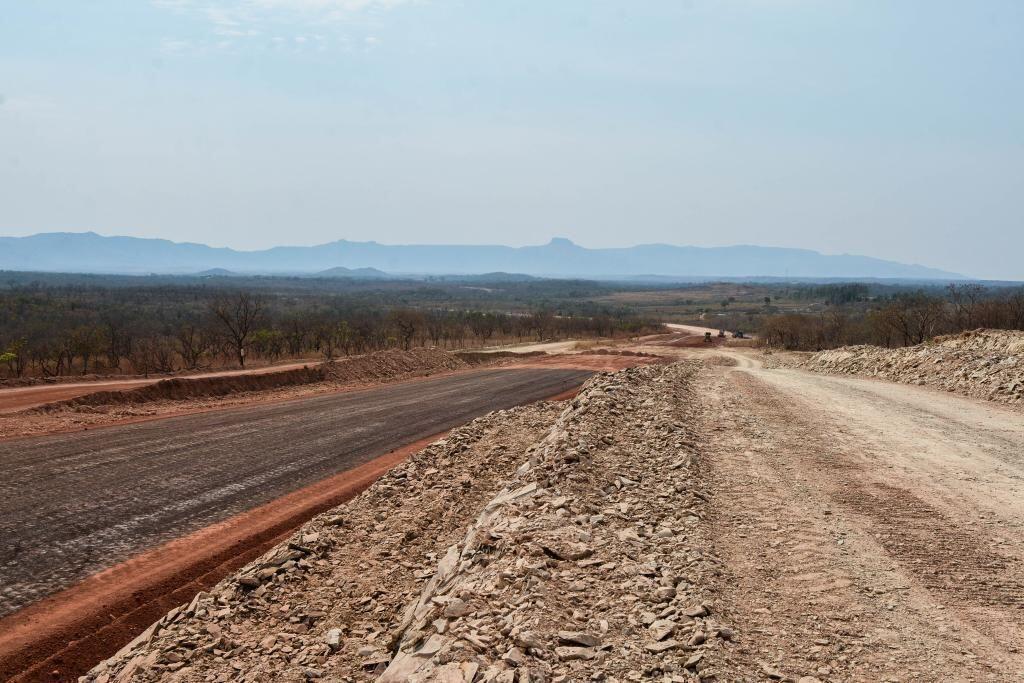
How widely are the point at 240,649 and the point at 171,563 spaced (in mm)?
4396

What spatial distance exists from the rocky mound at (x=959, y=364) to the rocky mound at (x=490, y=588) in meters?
15.0

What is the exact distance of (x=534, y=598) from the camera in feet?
20.3

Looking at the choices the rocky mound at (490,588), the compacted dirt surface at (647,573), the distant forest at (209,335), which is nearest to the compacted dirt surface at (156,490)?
the compacted dirt surface at (647,573)

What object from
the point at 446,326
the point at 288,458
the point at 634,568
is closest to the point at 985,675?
the point at 634,568

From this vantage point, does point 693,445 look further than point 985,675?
Yes

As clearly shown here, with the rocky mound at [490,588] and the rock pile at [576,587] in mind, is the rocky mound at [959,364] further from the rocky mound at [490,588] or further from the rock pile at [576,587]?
the rock pile at [576,587]

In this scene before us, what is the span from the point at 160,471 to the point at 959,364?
2831 cm

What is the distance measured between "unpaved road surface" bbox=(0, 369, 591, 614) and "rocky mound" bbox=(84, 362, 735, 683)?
3.67m

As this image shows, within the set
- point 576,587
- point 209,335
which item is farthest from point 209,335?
point 576,587

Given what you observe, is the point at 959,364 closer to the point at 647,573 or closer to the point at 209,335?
the point at 647,573

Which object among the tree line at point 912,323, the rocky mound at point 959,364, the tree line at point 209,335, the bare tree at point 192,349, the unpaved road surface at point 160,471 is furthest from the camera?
the tree line at point 912,323

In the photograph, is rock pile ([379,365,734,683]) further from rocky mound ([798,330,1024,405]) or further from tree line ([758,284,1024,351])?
tree line ([758,284,1024,351])

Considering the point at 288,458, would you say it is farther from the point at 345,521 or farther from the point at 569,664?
the point at 569,664

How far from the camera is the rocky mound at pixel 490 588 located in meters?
5.59
